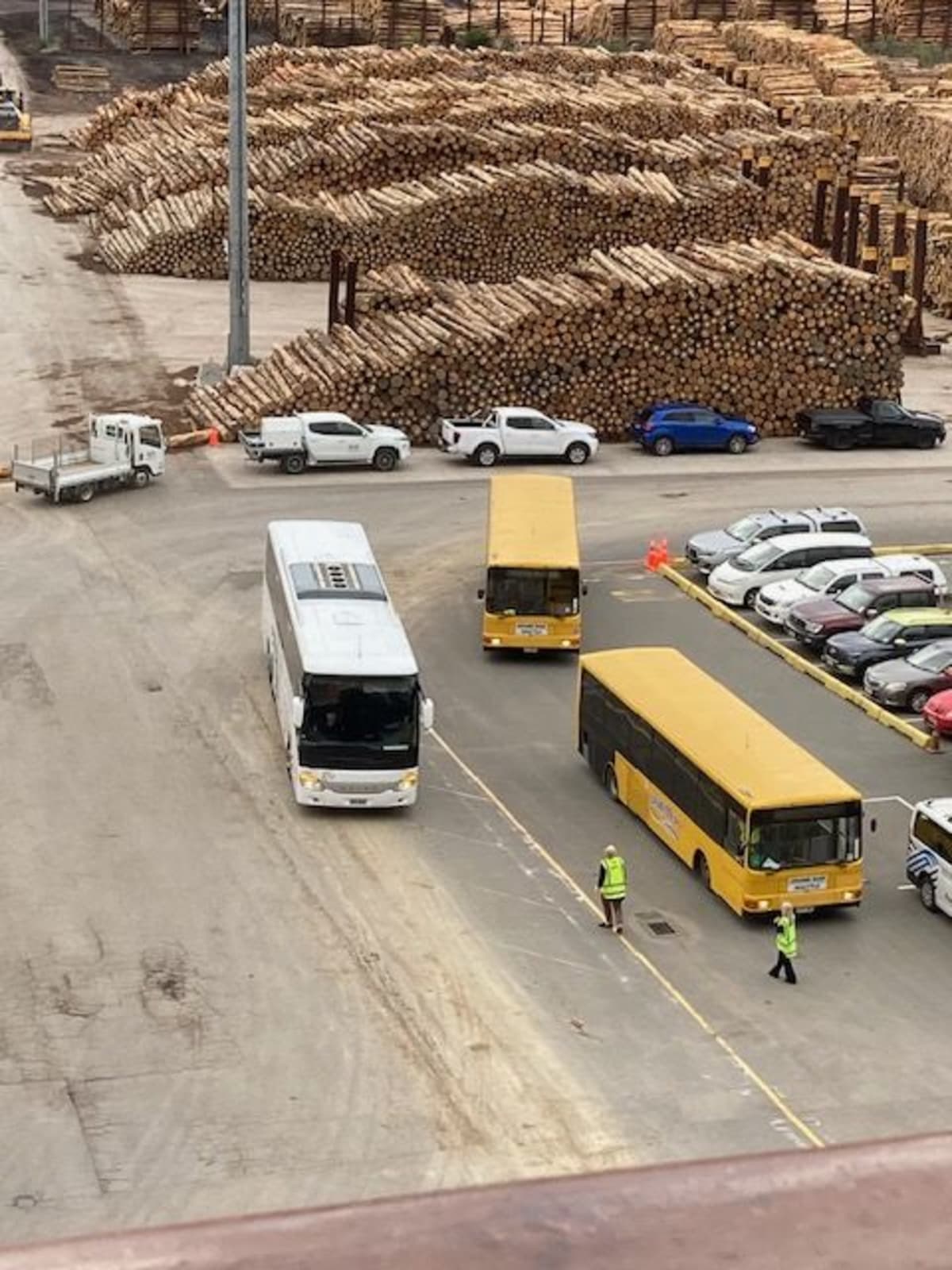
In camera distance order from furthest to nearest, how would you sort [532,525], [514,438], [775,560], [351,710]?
[514,438] → [775,560] → [532,525] → [351,710]

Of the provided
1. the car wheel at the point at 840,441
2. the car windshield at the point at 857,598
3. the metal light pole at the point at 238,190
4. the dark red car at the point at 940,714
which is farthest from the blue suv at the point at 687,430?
the dark red car at the point at 940,714

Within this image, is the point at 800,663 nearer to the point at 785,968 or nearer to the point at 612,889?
the point at 612,889

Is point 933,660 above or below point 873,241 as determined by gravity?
below

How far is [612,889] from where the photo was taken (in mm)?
24234

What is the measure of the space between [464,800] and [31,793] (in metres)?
5.75

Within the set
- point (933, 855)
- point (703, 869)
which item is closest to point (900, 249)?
point (933, 855)

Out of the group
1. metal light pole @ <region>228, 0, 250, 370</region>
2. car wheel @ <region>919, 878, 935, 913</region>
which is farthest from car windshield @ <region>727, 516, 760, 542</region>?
car wheel @ <region>919, 878, 935, 913</region>

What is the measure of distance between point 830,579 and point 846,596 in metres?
0.91

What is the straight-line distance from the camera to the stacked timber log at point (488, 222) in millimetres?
63844

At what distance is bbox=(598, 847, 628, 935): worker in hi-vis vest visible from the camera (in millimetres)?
24016

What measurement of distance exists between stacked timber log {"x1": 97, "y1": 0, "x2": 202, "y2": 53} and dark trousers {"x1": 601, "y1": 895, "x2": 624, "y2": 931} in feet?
279

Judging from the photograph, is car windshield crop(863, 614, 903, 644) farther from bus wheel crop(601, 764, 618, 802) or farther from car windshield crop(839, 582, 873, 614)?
bus wheel crop(601, 764, 618, 802)

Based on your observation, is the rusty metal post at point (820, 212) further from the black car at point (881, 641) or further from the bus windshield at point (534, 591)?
the bus windshield at point (534, 591)

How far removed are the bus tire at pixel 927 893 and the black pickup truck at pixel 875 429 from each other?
26013mm
